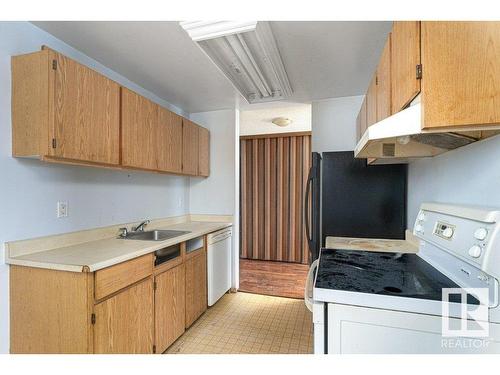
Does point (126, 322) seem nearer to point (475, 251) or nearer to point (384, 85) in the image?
point (475, 251)

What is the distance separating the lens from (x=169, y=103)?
9.54ft

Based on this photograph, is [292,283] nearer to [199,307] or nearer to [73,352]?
[199,307]

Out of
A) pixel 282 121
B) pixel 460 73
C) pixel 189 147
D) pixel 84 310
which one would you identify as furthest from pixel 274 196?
pixel 460 73

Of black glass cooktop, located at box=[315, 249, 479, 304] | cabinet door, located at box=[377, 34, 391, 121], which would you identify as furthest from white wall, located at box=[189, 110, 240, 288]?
cabinet door, located at box=[377, 34, 391, 121]

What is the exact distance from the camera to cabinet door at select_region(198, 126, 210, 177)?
2973 mm

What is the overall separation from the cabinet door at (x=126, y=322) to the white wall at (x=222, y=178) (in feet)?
5.05

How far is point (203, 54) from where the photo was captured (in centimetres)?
185

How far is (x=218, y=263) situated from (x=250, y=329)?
0.76 m

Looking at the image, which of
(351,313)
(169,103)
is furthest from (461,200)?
(169,103)

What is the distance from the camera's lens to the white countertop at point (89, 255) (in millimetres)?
1286

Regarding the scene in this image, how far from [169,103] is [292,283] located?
2808 mm

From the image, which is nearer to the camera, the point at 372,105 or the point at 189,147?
the point at 372,105

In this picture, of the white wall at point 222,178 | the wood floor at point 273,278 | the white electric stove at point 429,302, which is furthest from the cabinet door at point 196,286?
the white electric stove at point 429,302

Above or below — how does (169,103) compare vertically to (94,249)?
above
